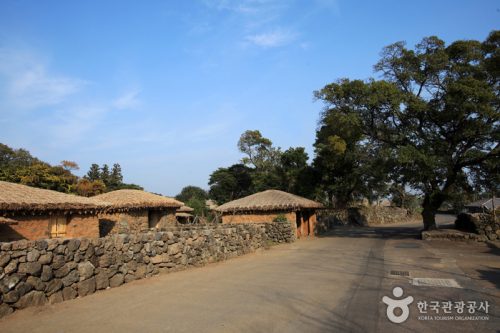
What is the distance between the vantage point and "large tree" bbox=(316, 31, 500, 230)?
20312 millimetres

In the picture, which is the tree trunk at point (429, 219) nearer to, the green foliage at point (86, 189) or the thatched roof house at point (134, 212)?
the thatched roof house at point (134, 212)

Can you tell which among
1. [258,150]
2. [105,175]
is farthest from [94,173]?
[258,150]

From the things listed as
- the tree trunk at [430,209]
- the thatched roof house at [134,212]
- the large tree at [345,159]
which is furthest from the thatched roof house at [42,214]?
the tree trunk at [430,209]

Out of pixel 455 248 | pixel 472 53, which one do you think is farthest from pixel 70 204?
pixel 472 53

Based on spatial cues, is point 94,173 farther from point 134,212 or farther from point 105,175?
point 134,212

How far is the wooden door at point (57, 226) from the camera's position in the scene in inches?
629

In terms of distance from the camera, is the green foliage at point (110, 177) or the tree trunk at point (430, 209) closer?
the tree trunk at point (430, 209)

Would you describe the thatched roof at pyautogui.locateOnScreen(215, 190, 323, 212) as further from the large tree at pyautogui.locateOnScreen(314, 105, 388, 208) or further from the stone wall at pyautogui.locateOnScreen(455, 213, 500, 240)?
the stone wall at pyautogui.locateOnScreen(455, 213, 500, 240)

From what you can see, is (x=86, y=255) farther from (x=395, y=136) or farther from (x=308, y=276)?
(x=395, y=136)

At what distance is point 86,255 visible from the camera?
880cm

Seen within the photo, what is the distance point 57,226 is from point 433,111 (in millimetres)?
20946

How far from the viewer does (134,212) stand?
2217 centimetres

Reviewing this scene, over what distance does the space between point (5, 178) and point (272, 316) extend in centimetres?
3085

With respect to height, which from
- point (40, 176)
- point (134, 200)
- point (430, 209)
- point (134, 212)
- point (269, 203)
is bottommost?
point (430, 209)
